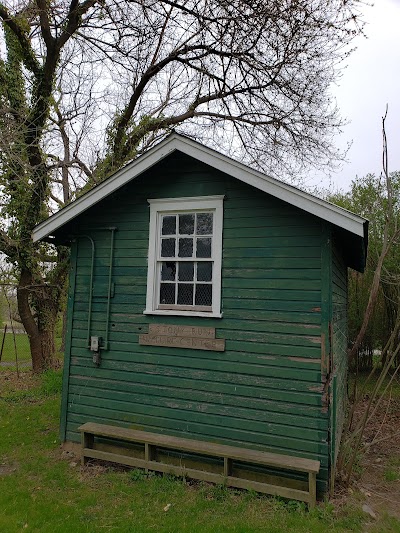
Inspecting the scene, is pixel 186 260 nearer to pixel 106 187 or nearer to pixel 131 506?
pixel 106 187

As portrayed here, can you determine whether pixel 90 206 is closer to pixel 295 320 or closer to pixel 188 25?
pixel 295 320

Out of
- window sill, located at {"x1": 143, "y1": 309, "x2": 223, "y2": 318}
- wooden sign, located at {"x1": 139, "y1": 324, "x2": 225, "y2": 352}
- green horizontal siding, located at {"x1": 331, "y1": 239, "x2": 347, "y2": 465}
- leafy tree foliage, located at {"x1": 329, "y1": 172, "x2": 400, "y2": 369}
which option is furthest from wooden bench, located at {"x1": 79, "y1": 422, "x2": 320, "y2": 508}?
leafy tree foliage, located at {"x1": 329, "y1": 172, "x2": 400, "y2": 369}

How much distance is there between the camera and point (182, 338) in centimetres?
532

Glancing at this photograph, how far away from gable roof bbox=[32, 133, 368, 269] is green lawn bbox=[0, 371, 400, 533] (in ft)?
9.99

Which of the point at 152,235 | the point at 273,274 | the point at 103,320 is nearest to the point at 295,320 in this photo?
the point at 273,274

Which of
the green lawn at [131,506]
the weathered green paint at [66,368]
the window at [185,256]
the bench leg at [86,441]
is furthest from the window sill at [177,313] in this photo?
the green lawn at [131,506]

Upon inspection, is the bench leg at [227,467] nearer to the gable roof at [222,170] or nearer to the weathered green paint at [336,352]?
the weathered green paint at [336,352]

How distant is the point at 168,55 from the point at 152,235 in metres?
8.86

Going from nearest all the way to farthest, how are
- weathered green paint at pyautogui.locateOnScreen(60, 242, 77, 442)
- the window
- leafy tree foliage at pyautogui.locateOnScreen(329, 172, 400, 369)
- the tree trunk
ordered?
the window
weathered green paint at pyautogui.locateOnScreen(60, 242, 77, 442)
the tree trunk
leafy tree foliage at pyautogui.locateOnScreen(329, 172, 400, 369)

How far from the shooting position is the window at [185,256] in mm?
5289

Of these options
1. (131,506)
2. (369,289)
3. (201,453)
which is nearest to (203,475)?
(201,453)

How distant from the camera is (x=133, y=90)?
13.0 meters

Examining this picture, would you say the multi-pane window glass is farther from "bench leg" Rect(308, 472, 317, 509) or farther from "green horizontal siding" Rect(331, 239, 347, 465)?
"bench leg" Rect(308, 472, 317, 509)

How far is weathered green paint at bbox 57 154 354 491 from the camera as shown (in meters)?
4.71
